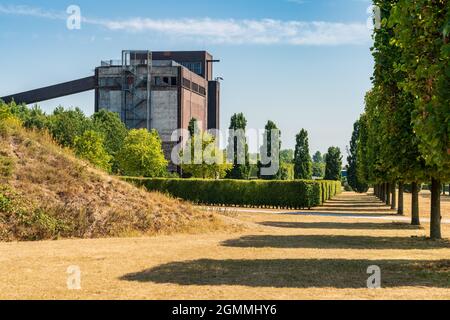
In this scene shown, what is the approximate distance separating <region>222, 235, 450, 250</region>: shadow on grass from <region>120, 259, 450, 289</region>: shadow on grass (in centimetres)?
410

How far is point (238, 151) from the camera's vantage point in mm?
85188

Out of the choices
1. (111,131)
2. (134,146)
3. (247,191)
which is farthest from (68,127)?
(247,191)

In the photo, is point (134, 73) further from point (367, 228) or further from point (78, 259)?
point (78, 259)

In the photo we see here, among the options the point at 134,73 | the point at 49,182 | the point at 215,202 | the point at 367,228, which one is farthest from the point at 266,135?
the point at 49,182

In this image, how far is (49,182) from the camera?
2478 cm

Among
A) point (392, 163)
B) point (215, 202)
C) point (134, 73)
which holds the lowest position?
point (215, 202)

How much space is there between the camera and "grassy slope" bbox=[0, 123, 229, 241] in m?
22.0

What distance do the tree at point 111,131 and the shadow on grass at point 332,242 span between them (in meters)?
61.3

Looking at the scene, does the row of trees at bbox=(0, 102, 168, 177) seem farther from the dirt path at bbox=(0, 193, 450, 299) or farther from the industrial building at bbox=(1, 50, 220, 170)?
the dirt path at bbox=(0, 193, 450, 299)

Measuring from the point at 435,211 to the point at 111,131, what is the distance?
65950 mm

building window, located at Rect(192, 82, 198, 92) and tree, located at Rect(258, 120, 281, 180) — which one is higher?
building window, located at Rect(192, 82, 198, 92)

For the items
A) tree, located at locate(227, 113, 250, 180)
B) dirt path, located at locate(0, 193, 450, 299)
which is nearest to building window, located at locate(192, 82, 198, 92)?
tree, located at locate(227, 113, 250, 180)

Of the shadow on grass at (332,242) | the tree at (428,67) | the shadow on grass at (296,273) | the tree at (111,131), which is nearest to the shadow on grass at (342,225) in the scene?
the shadow on grass at (332,242)
